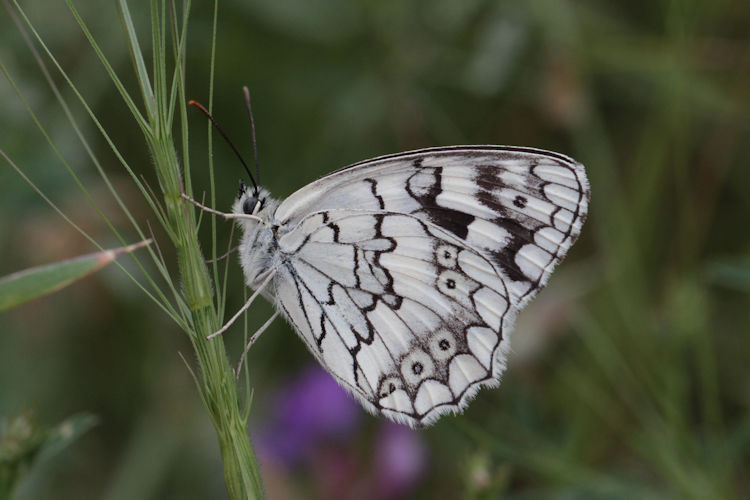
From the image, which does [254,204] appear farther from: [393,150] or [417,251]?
[393,150]

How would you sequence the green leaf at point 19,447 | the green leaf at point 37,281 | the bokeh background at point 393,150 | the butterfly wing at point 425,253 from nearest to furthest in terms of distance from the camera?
the green leaf at point 37,281 < the green leaf at point 19,447 < the butterfly wing at point 425,253 < the bokeh background at point 393,150

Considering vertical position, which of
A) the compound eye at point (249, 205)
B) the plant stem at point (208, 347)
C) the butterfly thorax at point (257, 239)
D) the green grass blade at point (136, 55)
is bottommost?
the plant stem at point (208, 347)

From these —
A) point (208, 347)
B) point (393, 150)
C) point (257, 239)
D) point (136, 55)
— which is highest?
point (393, 150)

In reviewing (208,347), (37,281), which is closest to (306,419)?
(208,347)

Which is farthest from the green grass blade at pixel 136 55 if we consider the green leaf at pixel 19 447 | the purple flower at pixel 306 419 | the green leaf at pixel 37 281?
the purple flower at pixel 306 419

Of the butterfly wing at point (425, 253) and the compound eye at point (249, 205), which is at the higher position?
the compound eye at point (249, 205)

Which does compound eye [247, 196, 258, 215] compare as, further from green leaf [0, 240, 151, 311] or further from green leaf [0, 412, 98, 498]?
green leaf [0, 240, 151, 311]

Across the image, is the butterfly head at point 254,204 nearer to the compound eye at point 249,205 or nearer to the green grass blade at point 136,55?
the compound eye at point 249,205
